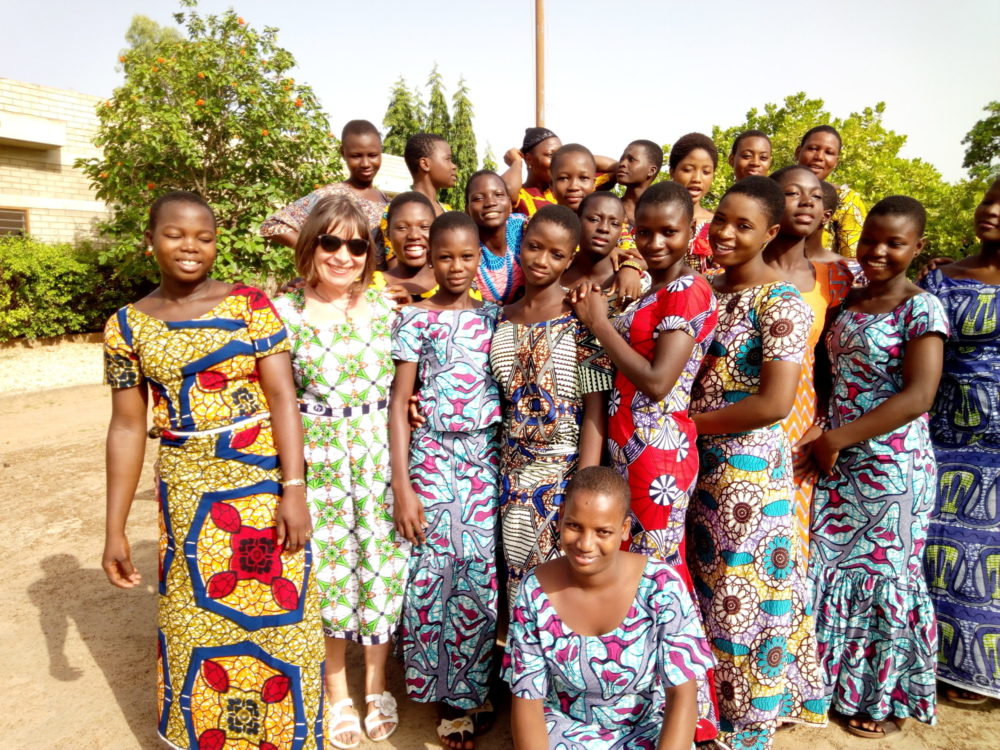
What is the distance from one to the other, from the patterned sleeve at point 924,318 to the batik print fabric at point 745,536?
652 mm

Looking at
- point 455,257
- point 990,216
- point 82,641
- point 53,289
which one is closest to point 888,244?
point 990,216

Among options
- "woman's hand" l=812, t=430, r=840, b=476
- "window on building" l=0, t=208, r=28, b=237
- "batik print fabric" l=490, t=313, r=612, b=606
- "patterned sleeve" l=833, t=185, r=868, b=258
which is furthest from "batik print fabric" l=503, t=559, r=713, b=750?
"window on building" l=0, t=208, r=28, b=237

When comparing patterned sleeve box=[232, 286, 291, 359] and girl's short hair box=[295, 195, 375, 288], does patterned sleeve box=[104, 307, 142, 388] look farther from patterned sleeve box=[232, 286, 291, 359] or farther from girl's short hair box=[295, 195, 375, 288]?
girl's short hair box=[295, 195, 375, 288]

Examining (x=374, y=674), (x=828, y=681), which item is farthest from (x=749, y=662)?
(x=374, y=674)

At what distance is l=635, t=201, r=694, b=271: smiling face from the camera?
2516 mm

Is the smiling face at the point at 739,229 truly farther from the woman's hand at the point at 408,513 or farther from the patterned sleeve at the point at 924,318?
the woman's hand at the point at 408,513

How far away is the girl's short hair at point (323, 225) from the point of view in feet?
9.29

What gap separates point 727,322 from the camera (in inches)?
108

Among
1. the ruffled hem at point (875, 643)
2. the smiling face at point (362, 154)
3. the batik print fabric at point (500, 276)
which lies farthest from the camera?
the smiling face at point (362, 154)

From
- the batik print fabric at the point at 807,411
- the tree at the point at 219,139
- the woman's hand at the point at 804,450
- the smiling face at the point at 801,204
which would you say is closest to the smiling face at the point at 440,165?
the smiling face at the point at 801,204

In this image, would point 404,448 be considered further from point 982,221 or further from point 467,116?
point 467,116

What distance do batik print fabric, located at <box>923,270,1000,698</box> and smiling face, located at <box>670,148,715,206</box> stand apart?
1.36 metres

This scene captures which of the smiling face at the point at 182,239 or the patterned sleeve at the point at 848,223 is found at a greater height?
the patterned sleeve at the point at 848,223

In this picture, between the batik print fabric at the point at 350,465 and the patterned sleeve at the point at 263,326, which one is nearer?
the patterned sleeve at the point at 263,326
